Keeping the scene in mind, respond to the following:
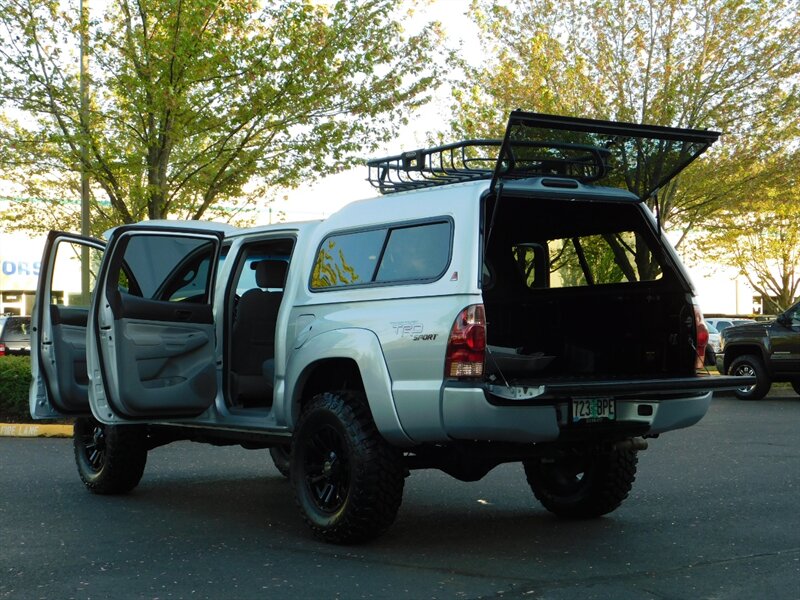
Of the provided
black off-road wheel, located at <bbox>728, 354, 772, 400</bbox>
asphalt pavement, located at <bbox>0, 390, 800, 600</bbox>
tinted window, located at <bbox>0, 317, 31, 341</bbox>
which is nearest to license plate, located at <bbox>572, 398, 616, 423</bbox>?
asphalt pavement, located at <bbox>0, 390, 800, 600</bbox>

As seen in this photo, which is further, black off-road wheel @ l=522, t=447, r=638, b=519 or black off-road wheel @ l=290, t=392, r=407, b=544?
black off-road wheel @ l=522, t=447, r=638, b=519

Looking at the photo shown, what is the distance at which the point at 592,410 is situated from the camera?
20.7 ft

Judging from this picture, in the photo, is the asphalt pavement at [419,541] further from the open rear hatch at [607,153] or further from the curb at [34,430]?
the curb at [34,430]

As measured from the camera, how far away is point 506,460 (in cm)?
652

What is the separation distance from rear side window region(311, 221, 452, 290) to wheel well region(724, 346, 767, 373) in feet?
45.6

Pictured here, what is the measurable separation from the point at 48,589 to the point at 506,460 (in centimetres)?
254

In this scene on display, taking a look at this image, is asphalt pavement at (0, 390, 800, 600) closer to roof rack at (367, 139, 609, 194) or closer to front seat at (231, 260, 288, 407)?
front seat at (231, 260, 288, 407)

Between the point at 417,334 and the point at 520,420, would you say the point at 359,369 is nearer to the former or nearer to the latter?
the point at 417,334

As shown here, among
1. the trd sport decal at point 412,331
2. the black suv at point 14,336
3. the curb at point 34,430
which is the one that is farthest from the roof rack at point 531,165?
the black suv at point 14,336

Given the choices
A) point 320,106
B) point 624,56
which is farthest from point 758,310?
point 320,106

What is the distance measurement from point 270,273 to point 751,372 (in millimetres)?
13575

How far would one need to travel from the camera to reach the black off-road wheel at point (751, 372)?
19.3 meters

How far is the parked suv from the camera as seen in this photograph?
20.5 ft

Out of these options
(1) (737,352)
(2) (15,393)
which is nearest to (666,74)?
(1) (737,352)
